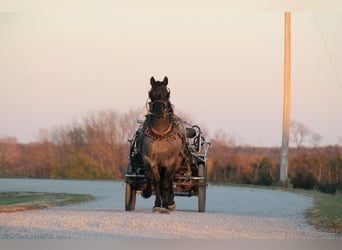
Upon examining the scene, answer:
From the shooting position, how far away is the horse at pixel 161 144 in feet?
49.3

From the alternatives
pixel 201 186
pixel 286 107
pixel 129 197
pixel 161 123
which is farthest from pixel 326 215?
pixel 286 107

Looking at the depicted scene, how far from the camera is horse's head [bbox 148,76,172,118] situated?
14914mm

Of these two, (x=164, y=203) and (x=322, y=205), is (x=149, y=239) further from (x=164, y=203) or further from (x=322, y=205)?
(x=322, y=205)

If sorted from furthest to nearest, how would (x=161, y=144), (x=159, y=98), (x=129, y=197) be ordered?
(x=129, y=197) → (x=161, y=144) → (x=159, y=98)

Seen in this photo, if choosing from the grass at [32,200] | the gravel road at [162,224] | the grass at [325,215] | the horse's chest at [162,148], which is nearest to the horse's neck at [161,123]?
the horse's chest at [162,148]

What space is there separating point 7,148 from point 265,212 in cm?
1045

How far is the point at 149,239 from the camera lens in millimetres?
11953

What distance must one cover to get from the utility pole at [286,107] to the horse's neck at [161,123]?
1188cm

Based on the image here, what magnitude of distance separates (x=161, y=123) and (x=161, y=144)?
0.39 meters

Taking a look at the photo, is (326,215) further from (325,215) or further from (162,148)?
(162,148)

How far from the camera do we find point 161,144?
15258 millimetres

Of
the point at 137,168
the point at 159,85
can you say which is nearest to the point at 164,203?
the point at 137,168

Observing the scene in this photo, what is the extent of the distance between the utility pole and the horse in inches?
461

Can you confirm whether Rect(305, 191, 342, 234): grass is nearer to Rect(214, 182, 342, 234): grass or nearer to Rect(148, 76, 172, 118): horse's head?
Rect(214, 182, 342, 234): grass
